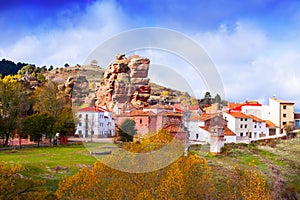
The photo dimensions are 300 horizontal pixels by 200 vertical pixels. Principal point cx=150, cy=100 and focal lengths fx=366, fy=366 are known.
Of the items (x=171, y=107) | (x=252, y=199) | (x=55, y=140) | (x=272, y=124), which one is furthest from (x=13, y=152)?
(x=272, y=124)

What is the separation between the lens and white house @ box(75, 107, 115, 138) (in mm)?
20234

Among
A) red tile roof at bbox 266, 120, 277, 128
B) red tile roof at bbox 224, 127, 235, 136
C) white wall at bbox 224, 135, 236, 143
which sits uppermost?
red tile roof at bbox 266, 120, 277, 128

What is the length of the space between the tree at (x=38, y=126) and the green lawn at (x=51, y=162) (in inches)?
146

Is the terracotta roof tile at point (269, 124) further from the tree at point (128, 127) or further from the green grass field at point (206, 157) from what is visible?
the tree at point (128, 127)

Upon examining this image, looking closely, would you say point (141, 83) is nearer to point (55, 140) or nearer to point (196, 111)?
point (196, 111)

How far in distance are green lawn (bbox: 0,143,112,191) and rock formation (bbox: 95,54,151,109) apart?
2.69 metres

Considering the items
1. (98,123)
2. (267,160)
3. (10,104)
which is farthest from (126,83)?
(10,104)

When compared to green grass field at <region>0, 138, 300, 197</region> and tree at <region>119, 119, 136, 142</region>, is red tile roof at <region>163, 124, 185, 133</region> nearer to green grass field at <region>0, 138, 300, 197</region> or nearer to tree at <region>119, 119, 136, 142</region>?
tree at <region>119, 119, 136, 142</region>

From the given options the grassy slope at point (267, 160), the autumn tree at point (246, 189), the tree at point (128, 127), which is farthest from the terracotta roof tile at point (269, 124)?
the tree at point (128, 127)

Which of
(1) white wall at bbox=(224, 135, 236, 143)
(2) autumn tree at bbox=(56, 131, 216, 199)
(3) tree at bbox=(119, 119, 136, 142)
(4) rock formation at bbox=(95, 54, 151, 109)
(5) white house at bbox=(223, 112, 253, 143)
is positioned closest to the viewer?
(2) autumn tree at bbox=(56, 131, 216, 199)

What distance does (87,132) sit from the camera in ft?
68.2

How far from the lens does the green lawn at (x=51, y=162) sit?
20.1 m

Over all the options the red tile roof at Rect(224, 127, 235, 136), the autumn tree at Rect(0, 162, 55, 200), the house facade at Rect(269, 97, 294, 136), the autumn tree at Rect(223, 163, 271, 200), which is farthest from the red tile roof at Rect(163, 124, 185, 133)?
the house facade at Rect(269, 97, 294, 136)

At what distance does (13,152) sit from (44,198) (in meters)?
16.2
